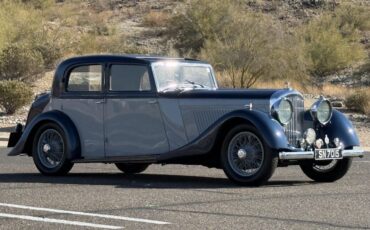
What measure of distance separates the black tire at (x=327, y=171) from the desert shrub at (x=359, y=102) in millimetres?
21776

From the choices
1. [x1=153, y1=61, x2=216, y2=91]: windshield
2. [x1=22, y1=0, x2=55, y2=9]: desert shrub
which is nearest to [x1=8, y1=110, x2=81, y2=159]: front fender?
[x1=153, y1=61, x2=216, y2=91]: windshield

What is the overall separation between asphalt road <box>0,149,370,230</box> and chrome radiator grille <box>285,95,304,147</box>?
2.19 ft

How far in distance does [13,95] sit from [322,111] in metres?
20.8

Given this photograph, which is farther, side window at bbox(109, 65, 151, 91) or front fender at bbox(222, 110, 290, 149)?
side window at bbox(109, 65, 151, 91)

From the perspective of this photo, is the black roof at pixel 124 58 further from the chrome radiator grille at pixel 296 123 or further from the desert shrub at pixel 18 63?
the desert shrub at pixel 18 63

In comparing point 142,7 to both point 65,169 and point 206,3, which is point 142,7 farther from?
point 65,169

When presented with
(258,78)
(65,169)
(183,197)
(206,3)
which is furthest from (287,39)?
(183,197)

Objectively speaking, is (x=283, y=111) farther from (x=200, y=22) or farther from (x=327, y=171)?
(x=200, y=22)

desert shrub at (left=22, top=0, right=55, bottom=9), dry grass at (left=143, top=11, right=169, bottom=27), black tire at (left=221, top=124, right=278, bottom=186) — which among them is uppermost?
desert shrub at (left=22, top=0, right=55, bottom=9)

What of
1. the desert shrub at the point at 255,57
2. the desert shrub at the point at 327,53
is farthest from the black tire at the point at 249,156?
the desert shrub at the point at 327,53

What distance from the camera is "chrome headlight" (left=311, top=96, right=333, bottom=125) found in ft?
44.0

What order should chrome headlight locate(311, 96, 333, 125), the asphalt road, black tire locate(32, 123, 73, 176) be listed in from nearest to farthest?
the asphalt road → chrome headlight locate(311, 96, 333, 125) → black tire locate(32, 123, 73, 176)

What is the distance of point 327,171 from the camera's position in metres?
13.9

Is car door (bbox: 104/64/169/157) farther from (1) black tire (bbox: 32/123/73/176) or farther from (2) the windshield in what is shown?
(1) black tire (bbox: 32/123/73/176)
